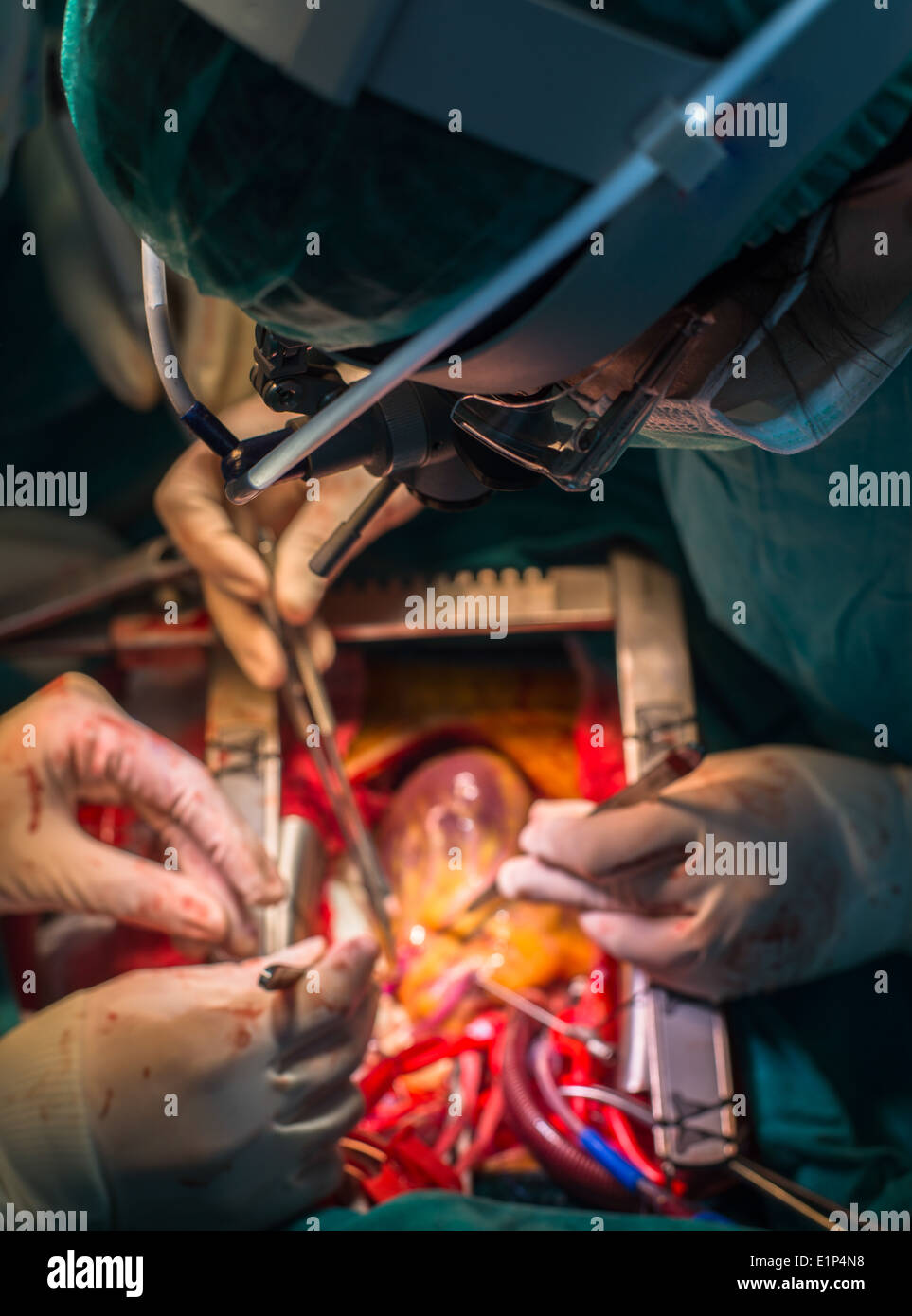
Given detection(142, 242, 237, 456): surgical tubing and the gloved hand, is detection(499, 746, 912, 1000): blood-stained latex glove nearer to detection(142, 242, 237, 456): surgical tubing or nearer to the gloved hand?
the gloved hand

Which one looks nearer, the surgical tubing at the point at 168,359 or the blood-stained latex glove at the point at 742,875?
the surgical tubing at the point at 168,359

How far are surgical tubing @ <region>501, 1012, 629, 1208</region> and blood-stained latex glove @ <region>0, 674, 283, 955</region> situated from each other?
0.38m

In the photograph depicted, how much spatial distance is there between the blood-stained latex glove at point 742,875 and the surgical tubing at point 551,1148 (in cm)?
21

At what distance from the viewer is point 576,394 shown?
83cm

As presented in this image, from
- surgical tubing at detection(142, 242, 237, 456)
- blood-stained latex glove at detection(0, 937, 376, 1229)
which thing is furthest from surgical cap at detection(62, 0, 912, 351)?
blood-stained latex glove at detection(0, 937, 376, 1229)

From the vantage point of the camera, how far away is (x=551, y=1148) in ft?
4.62

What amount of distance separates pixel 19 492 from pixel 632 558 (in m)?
0.99

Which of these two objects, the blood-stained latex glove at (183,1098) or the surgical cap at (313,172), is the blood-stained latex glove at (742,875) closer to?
the blood-stained latex glove at (183,1098)

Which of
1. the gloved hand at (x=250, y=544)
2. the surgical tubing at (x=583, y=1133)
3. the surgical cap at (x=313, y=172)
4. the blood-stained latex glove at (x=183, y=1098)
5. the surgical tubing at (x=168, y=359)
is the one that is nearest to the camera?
the surgical cap at (x=313, y=172)

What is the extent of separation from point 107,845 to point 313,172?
1007mm

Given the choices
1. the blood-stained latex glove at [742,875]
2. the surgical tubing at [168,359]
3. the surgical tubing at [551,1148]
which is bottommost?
the surgical tubing at [551,1148]

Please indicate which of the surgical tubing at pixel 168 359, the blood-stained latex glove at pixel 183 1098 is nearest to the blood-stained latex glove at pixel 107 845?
the blood-stained latex glove at pixel 183 1098

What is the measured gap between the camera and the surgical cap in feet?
Answer: 2.03

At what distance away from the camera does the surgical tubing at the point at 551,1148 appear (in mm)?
1393
